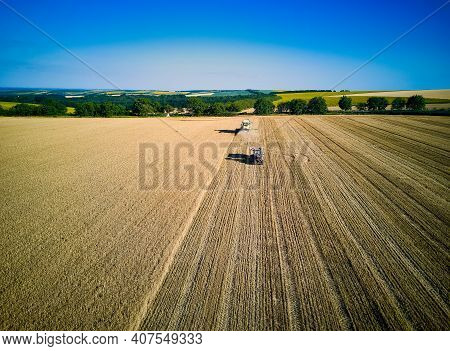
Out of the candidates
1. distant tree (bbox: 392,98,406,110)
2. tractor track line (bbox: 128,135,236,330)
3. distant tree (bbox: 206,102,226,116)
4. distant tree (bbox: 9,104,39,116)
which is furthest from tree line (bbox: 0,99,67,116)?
distant tree (bbox: 392,98,406,110)

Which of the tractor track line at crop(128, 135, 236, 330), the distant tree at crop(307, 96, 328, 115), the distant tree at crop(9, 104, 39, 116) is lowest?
the distant tree at crop(9, 104, 39, 116)

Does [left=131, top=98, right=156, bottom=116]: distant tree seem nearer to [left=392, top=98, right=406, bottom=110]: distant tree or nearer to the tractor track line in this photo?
the tractor track line

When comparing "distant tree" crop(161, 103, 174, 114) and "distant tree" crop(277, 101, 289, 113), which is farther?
"distant tree" crop(161, 103, 174, 114)

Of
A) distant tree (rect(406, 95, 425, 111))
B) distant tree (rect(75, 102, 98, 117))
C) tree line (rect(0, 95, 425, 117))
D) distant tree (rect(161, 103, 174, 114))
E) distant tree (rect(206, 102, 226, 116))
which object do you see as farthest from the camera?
distant tree (rect(161, 103, 174, 114))

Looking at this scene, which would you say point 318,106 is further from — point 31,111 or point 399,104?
point 31,111

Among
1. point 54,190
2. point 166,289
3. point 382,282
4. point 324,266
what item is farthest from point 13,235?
point 382,282

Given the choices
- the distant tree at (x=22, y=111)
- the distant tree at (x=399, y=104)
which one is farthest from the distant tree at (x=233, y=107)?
the distant tree at (x=22, y=111)

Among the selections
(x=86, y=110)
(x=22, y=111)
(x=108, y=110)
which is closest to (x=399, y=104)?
(x=108, y=110)

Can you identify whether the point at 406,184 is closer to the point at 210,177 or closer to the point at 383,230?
the point at 383,230
